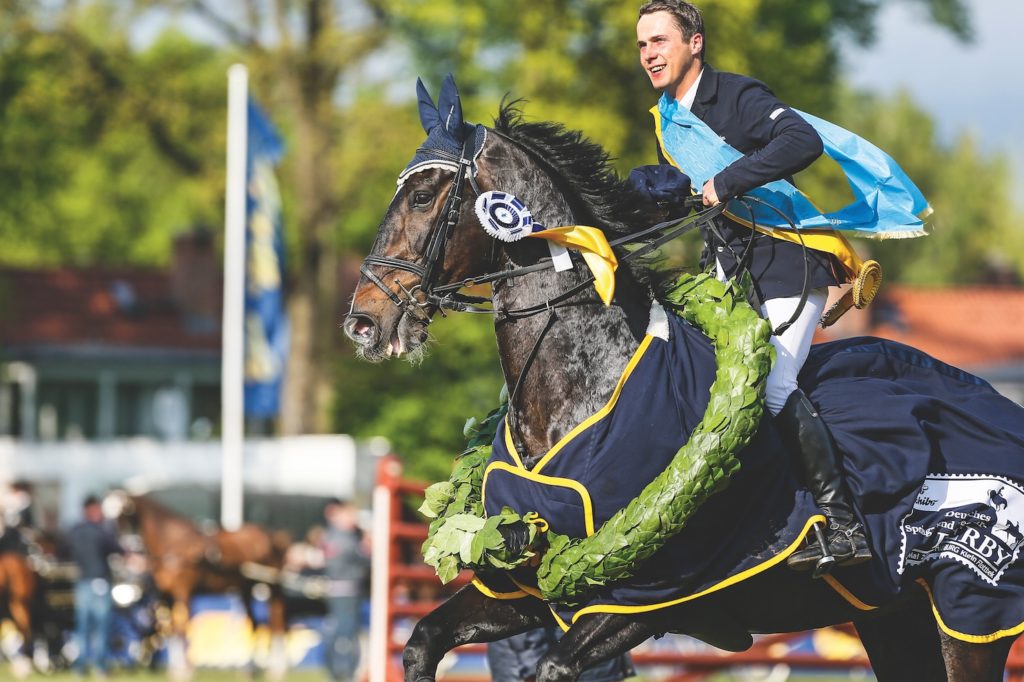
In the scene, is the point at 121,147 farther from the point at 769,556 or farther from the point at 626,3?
the point at 769,556

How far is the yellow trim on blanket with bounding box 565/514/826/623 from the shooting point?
5480 millimetres

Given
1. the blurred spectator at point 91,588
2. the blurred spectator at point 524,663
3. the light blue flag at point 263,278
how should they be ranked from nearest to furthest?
the blurred spectator at point 524,663 → the blurred spectator at point 91,588 → the light blue flag at point 263,278

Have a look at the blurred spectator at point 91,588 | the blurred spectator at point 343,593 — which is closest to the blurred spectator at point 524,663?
the blurred spectator at point 343,593

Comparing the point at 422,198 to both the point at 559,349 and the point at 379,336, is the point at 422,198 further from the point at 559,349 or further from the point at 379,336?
the point at 559,349

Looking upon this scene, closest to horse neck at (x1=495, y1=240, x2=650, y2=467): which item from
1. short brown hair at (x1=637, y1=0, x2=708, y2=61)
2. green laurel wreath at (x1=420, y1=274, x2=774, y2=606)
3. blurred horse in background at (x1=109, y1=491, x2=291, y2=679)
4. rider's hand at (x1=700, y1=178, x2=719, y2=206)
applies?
green laurel wreath at (x1=420, y1=274, x2=774, y2=606)

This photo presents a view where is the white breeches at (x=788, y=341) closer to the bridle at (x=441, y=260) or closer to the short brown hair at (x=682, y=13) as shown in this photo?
the bridle at (x=441, y=260)

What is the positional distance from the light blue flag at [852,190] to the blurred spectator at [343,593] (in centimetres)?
1177

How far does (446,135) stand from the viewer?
575cm

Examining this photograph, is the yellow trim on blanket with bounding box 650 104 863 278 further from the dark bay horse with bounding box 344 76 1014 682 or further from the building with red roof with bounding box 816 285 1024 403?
the building with red roof with bounding box 816 285 1024 403

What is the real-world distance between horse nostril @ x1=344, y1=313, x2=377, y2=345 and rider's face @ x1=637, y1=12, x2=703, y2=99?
1470mm

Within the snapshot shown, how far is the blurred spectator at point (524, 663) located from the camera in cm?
771

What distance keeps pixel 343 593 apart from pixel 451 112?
11997 mm

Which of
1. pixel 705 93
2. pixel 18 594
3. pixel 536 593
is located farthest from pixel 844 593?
pixel 18 594

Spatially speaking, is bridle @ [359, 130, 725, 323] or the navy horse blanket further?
bridle @ [359, 130, 725, 323]
